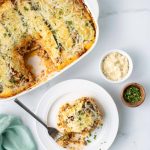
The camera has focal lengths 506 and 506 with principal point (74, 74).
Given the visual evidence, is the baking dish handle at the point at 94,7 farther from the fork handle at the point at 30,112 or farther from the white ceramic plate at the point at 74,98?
the fork handle at the point at 30,112

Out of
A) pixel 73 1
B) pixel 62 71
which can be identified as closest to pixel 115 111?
pixel 62 71

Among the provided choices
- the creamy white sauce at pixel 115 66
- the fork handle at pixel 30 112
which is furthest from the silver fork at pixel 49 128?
the creamy white sauce at pixel 115 66

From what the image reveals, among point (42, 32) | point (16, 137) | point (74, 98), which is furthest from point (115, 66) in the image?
point (16, 137)

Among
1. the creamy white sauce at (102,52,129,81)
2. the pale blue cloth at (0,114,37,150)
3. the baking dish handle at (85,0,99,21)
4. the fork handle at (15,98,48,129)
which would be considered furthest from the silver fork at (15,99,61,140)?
the baking dish handle at (85,0,99,21)

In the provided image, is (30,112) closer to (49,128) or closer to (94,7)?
(49,128)

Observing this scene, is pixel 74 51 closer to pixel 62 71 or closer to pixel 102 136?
pixel 62 71

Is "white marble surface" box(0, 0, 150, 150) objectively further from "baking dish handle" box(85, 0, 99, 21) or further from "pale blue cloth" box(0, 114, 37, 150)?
"baking dish handle" box(85, 0, 99, 21)
